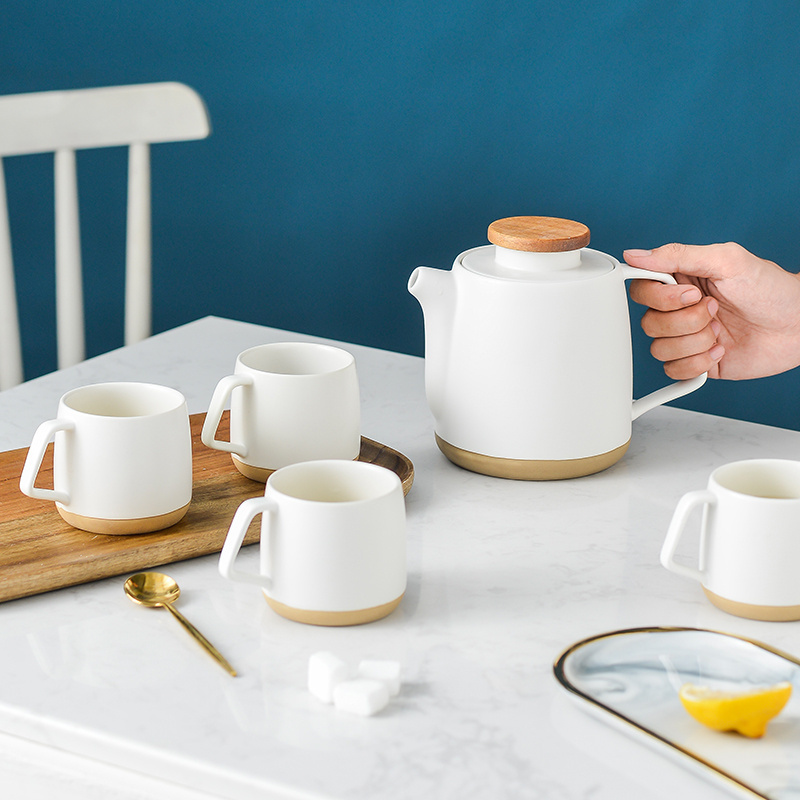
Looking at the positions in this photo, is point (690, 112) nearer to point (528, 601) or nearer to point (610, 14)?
point (610, 14)

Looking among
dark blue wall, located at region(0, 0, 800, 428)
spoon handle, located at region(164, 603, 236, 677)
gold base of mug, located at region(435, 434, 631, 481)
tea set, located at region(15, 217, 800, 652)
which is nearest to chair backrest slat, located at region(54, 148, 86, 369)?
dark blue wall, located at region(0, 0, 800, 428)

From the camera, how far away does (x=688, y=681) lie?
630mm

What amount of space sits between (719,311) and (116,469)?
81cm

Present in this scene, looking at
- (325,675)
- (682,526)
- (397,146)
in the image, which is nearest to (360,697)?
(325,675)

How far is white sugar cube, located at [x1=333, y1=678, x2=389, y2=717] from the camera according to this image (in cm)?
61

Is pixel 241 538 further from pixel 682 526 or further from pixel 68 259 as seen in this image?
pixel 68 259

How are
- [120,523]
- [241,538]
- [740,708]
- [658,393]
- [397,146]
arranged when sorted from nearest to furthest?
[740,708] → [241,538] → [120,523] → [658,393] → [397,146]

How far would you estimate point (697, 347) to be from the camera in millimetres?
1135

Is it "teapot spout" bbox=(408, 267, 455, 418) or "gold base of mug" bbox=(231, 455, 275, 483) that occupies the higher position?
"teapot spout" bbox=(408, 267, 455, 418)

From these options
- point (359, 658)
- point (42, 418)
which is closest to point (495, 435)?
point (359, 658)

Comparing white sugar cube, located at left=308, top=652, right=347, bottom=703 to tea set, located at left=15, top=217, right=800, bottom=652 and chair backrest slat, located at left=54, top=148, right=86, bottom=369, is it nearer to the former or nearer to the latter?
tea set, located at left=15, top=217, right=800, bottom=652

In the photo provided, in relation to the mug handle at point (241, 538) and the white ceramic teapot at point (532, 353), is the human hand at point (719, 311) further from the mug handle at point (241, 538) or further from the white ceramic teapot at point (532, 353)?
the mug handle at point (241, 538)

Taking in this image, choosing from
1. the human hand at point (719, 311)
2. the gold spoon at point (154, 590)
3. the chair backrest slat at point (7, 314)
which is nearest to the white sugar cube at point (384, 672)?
the gold spoon at point (154, 590)

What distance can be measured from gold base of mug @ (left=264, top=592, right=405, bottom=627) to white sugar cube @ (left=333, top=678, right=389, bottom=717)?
0.27 ft
